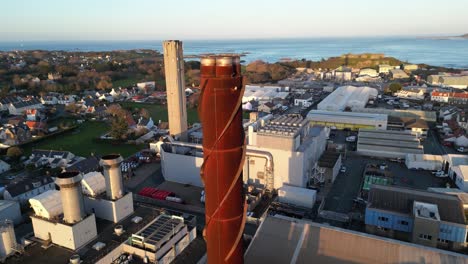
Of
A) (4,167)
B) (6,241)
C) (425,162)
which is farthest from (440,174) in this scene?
(4,167)

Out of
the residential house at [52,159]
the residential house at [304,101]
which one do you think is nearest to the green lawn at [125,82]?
the residential house at [304,101]

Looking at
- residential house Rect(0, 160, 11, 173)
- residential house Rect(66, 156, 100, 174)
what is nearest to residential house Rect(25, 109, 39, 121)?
residential house Rect(0, 160, 11, 173)

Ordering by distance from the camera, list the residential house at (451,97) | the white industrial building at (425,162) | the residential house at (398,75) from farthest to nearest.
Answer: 1. the residential house at (398,75)
2. the residential house at (451,97)
3. the white industrial building at (425,162)

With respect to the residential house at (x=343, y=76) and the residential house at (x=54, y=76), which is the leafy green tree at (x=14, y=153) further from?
the residential house at (x=343, y=76)

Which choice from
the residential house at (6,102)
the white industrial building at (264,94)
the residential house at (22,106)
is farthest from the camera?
the white industrial building at (264,94)

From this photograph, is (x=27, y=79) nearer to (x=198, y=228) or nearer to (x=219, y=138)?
(x=198, y=228)

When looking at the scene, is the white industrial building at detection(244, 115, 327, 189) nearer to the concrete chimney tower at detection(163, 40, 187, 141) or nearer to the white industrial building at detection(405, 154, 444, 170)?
the concrete chimney tower at detection(163, 40, 187, 141)

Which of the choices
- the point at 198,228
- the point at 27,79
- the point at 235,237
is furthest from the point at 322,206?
the point at 27,79
